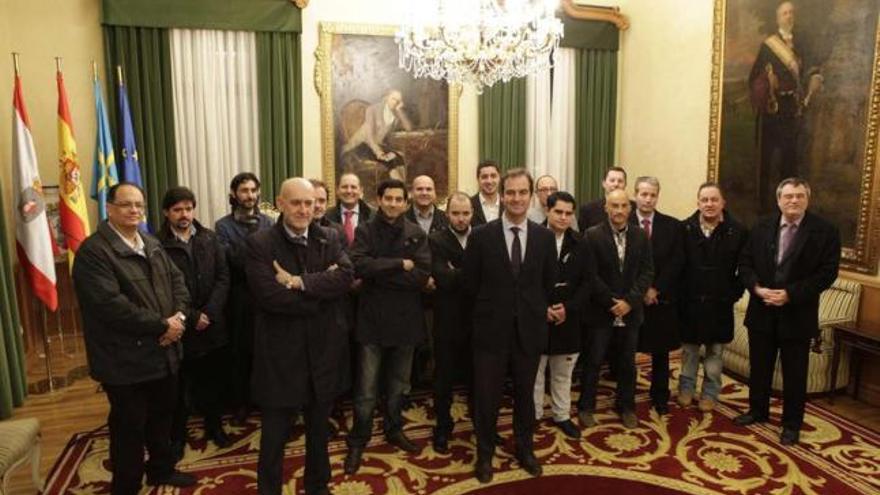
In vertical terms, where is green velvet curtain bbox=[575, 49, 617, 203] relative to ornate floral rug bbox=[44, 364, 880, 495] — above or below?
above

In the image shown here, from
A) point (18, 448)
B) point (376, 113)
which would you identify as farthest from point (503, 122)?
point (18, 448)

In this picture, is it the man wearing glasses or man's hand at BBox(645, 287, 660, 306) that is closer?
the man wearing glasses

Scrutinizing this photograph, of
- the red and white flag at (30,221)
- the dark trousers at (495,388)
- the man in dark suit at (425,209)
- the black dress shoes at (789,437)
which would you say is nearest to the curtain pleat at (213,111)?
the red and white flag at (30,221)

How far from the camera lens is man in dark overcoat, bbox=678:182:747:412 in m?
3.96

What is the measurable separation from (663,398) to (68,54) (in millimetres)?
5810

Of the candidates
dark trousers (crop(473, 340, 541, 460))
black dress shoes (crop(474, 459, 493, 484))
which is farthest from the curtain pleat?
black dress shoes (crop(474, 459, 493, 484))

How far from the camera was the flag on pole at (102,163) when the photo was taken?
5160 millimetres

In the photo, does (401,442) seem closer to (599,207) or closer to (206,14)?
(599,207)

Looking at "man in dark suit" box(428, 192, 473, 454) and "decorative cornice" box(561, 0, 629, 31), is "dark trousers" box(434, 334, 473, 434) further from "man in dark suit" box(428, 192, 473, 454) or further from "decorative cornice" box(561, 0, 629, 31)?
"decorative cornice" box(561, 0, 629, 31)

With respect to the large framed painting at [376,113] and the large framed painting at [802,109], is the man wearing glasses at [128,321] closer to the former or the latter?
the large framed painting at [376,113]

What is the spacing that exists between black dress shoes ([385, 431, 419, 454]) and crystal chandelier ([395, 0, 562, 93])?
2.68 m

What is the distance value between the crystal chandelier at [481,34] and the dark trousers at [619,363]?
215 cm

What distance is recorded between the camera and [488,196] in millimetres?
4434

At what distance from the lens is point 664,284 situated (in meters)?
4.02
